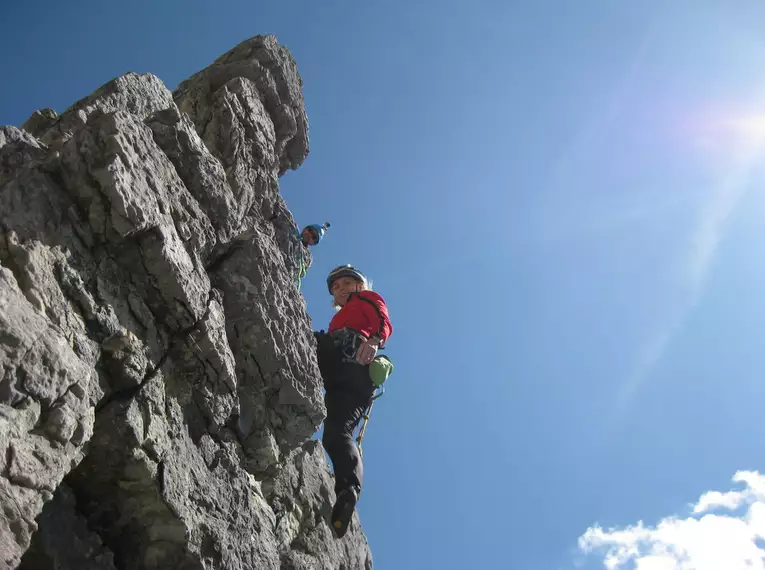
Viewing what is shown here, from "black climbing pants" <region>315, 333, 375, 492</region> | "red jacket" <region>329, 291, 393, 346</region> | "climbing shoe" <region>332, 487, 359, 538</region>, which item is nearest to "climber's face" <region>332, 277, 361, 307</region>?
"red jacket" <region>329, 291, 393, 346</region>

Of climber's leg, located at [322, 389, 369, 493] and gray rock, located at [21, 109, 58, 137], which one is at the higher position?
gray rock, located at [21, 109, 58, 137]

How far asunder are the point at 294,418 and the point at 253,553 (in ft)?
6.40

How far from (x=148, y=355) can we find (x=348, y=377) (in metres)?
4.30

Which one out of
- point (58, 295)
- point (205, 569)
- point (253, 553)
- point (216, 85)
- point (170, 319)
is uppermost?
point (216, 85)

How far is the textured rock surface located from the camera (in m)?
4.86

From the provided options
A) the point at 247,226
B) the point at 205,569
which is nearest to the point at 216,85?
the point at 247,226

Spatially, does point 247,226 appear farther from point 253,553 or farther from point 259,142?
point 253,553

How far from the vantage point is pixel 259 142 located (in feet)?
33.7

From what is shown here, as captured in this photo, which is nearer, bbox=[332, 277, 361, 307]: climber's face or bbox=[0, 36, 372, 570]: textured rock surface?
bbox=[0, 36, 372, 570]: textured rock surface

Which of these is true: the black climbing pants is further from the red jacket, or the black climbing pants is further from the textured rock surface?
the textured rock surface

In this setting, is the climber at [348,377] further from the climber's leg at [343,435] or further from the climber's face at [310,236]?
the climber's face at [310,236]

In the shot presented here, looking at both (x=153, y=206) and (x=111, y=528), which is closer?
(x=111, y=528)

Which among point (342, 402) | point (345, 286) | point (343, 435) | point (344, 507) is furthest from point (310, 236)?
point (344, 507)

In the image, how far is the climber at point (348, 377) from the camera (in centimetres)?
887
